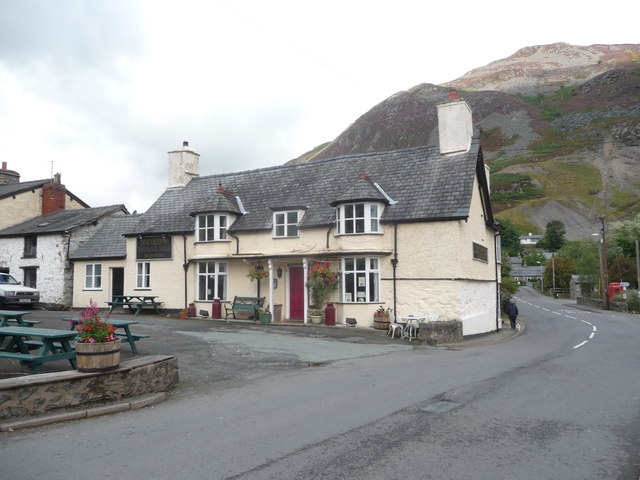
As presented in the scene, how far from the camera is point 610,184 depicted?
13725 cm

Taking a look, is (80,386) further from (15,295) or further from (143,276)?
(15,295)

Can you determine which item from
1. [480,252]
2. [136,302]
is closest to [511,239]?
[480,252]

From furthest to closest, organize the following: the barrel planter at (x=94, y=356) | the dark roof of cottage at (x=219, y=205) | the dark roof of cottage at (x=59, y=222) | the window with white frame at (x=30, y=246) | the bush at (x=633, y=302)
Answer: the bush at (x=633, y=302) → the window with white frame at (x=30, y=246) → the dark roof of cottage at (x=59, y=222) → the dark roof of cottage at (x=219, y=205) → the barrel planter at (x=94, y=356)

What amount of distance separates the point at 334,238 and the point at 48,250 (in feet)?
57.2

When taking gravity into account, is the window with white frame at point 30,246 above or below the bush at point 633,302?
above

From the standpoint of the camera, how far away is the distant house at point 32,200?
30750mm

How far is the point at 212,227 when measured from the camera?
2330cm

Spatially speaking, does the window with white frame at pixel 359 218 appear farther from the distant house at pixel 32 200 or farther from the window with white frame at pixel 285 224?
the distant house at pixel 32 200

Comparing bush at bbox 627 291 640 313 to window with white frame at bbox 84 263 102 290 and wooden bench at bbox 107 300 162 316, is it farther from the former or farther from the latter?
window with white frame at bbox 84 263 102 290

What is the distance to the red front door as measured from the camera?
22047 millimetres

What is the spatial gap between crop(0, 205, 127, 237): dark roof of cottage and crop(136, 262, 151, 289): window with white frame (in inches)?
208

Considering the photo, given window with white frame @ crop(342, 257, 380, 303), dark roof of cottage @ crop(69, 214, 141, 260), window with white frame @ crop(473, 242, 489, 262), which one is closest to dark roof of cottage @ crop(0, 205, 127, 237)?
dark roof of cottage @ crop(69, 214, 141, 260)

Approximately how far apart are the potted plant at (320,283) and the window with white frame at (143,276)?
30.9 feet

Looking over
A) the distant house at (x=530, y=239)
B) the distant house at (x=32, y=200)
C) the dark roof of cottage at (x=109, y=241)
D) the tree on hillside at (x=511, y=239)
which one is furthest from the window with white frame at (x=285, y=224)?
the distant house at (x=530, y=239)
